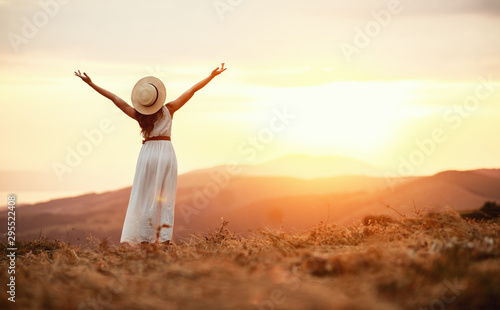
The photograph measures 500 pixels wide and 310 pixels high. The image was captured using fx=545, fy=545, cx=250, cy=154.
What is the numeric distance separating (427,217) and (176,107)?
461 centimetres

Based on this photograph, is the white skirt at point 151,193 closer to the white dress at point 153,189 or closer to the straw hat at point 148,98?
the white dress at point 153,189

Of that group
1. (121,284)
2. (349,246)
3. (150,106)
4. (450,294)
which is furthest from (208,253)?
(450,294)

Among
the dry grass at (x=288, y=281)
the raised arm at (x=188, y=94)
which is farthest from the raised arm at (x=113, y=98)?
the dry grass at (x=288, y=281)

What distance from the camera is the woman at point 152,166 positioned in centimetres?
957

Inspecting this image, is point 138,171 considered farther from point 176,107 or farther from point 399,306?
point 399,306

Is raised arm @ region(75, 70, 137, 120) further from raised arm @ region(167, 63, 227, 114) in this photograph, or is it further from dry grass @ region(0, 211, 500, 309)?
dry grass @ region(0, 211, 500, 309)

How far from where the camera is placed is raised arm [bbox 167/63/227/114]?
962 cm

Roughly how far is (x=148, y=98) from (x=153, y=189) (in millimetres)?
1627

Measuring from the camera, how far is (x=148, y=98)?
936 cm

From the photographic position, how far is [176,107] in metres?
9.70

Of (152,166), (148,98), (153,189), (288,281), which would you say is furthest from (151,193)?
(288,281)

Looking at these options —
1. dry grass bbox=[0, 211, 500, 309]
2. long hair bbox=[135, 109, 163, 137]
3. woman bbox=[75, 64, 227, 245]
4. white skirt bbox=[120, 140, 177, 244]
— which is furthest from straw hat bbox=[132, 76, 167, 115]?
dry grass bbox=[0, 211, 500, 309]

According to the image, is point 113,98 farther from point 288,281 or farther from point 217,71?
point 288,281

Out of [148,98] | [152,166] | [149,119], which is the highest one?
[148,98]
